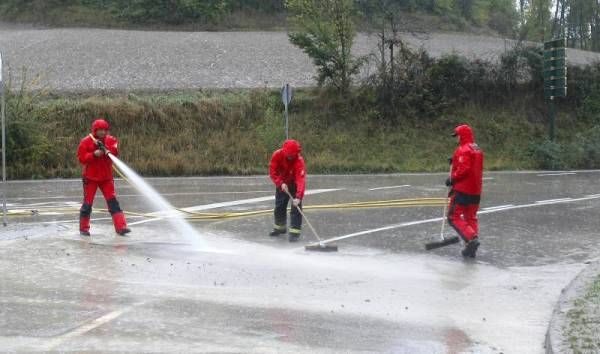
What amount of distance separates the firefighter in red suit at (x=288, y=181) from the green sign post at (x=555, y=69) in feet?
53.4

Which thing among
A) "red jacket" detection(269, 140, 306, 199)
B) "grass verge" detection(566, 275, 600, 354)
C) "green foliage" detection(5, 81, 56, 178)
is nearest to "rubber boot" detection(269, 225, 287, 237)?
"red jacket" detection(269, 140, 306, 199)

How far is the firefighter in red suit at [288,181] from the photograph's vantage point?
11.9 m

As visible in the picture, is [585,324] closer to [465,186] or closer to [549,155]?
[465,186]

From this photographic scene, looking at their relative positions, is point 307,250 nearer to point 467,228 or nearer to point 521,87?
point 467,228

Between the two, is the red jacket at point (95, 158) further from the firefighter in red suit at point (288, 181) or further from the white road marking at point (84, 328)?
the white road marking at point (84, 328)

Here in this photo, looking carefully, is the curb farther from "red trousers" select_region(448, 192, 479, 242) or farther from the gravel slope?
the gravel slope

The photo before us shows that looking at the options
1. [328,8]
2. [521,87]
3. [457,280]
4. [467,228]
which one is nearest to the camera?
[457,280]

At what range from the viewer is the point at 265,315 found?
752 cm

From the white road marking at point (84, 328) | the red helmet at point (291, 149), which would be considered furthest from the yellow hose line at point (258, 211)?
the white road marking at point (84, 328)

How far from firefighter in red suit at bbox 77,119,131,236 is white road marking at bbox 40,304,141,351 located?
4.55 m

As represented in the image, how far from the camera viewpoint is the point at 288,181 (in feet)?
40.5

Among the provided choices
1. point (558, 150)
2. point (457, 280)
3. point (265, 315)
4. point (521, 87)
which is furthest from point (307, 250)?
point (521, 87)

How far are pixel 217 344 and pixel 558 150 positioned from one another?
21.7m

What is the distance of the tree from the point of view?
88.5ft
